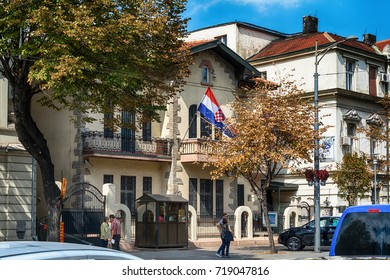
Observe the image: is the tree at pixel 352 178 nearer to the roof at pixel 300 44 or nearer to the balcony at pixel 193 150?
the roof at pixel 300 44

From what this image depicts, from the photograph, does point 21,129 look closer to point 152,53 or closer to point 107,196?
point 152,53

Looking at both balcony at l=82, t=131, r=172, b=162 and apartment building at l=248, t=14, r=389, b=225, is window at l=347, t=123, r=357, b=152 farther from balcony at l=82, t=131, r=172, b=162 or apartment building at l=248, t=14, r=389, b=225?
balcony at l=82, t=131, r=172, b=162

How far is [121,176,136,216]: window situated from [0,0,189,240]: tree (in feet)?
45.7

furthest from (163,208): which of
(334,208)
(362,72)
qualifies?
(362,72)

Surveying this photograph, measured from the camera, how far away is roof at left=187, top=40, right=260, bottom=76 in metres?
37.8

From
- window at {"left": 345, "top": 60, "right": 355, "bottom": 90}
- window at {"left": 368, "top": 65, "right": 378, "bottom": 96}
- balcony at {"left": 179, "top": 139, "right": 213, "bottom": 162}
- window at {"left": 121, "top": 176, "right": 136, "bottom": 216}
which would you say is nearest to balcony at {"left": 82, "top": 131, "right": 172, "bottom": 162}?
balcony at {"left": 179, "top": 139, "right": 213, "bottom": 162}

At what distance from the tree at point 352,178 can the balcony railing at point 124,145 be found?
38.9ft

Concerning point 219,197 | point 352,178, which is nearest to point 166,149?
point 219,197

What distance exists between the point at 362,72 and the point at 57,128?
23959mm

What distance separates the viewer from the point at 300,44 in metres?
48.2

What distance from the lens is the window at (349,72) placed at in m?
48.1
